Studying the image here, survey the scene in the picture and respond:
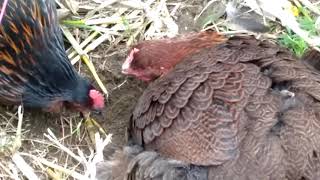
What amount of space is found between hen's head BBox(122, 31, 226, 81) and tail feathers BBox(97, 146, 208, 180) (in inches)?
15.6

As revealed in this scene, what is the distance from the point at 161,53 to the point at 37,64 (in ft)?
1.87

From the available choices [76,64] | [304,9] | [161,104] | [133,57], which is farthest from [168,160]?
[304,9]

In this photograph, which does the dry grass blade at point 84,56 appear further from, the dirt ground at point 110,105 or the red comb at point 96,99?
the red comb at point 96,99

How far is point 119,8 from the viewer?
410cm

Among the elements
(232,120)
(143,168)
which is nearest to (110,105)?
(143,168)

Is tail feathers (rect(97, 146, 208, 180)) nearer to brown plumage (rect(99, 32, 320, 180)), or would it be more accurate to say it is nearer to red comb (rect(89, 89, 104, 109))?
brown plumage (rect(99, 32, 320, 180))

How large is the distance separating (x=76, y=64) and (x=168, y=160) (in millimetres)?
1024

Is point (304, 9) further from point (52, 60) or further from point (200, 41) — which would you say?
point (52, 60)

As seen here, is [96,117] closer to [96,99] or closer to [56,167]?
[96,99]

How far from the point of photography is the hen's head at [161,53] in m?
3.55

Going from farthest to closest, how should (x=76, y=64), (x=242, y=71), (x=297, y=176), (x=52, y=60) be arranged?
(x=76, y=64) → (x=52, y=60) → (x=242, y=71) → (x=297, y=176)

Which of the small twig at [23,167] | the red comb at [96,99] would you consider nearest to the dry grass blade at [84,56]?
the red comb at [96,99]

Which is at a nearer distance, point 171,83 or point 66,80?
point 171,83

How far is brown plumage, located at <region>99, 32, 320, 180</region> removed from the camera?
295 centimetres
